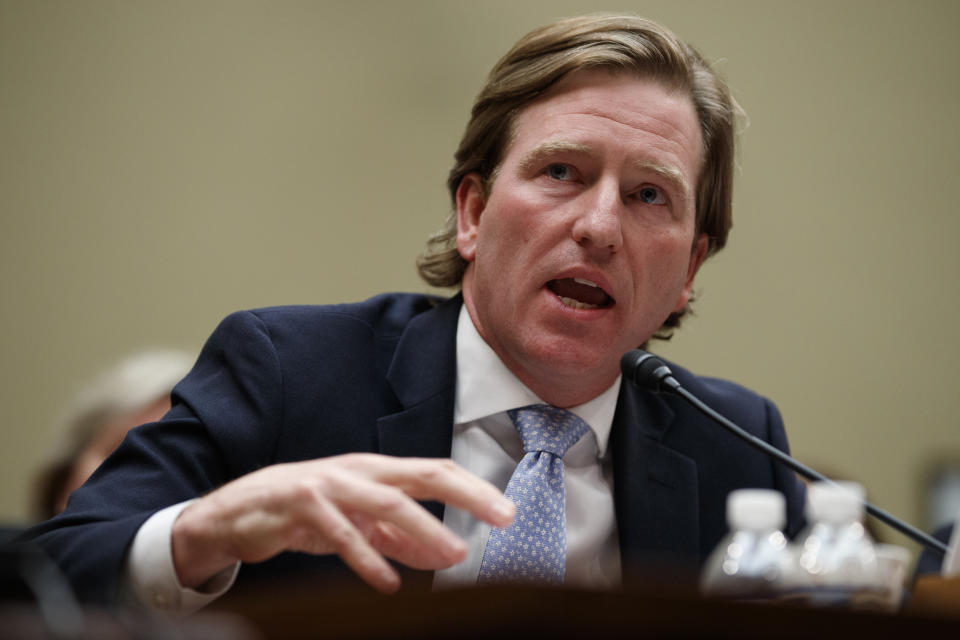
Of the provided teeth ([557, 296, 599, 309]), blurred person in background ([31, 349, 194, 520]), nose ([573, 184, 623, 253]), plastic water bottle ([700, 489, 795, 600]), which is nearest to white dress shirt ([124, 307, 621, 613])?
teeth ([557, 296, 599, 309])

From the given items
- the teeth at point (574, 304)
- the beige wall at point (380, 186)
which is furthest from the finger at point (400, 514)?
the beige wall at point (380, 186)

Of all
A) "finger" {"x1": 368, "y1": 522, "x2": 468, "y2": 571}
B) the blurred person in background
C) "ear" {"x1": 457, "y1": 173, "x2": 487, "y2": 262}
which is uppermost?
"ear" {"x1": 457, "y1": 173, "x2": 487, "y2": 262}

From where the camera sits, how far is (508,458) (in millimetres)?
1739

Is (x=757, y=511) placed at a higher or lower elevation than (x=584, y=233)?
lower

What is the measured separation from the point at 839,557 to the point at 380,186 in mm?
3695

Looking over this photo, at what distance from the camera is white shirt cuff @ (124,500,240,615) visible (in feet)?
3.89

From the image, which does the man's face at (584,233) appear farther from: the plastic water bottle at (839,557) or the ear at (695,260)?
the plastic water bottle at (839,557)

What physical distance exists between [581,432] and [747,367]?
3.15m

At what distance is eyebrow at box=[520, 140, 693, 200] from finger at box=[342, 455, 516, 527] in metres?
0.84

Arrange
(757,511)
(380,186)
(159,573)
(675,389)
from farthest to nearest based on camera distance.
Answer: (380,186) → (675,389) → (159,573) → (757,511)

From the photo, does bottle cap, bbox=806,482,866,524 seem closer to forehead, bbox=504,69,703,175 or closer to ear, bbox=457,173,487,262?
forehead, bbox=504,69,703,175

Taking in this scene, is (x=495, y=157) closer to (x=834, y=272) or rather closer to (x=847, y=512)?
(x=847, y=512)

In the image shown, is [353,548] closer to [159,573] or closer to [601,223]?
[159,573]

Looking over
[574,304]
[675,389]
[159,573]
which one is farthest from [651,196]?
[159,573]
